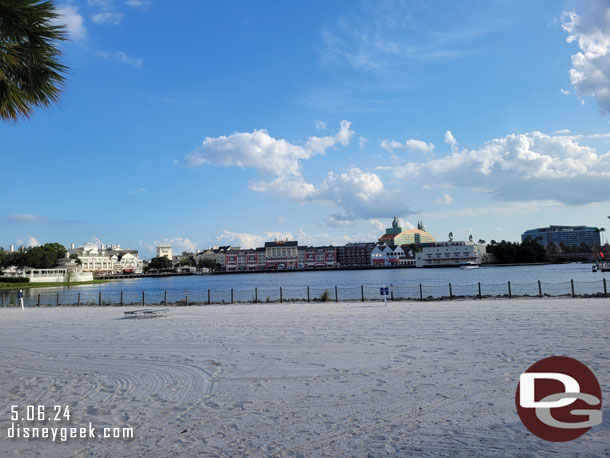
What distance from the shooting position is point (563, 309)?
18234mm

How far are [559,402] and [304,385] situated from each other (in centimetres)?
379

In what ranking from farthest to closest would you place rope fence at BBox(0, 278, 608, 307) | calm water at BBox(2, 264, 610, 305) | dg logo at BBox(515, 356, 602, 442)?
1. calm water at BBox(2, 264, 610, 305)
2. rope fence at BBox(0, 278, 608, 307)
3. dg logo at BBox(515, 356, 602, 442)

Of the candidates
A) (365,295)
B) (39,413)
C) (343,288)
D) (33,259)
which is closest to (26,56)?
(39,413)

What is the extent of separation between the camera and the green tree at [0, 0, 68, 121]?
265 inches

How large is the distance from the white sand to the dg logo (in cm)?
17

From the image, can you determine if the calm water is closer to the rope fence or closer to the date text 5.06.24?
the rope fence

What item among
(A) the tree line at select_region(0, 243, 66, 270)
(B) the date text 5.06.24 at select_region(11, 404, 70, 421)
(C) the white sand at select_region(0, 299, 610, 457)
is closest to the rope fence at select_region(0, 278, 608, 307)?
(C) the white sand at select_region(0, 299, 610, 457)

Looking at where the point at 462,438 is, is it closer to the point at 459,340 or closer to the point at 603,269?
the point at 459,340

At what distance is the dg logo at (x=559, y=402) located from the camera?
5.45 meters

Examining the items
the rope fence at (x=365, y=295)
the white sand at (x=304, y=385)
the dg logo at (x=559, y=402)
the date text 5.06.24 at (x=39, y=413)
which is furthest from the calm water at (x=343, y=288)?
the dg logo at (x=559, y=402)

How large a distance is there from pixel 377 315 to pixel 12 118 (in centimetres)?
1437

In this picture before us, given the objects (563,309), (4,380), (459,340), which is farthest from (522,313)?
(4,380)

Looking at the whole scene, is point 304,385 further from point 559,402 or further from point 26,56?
point 26,56

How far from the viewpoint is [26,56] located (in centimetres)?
715
